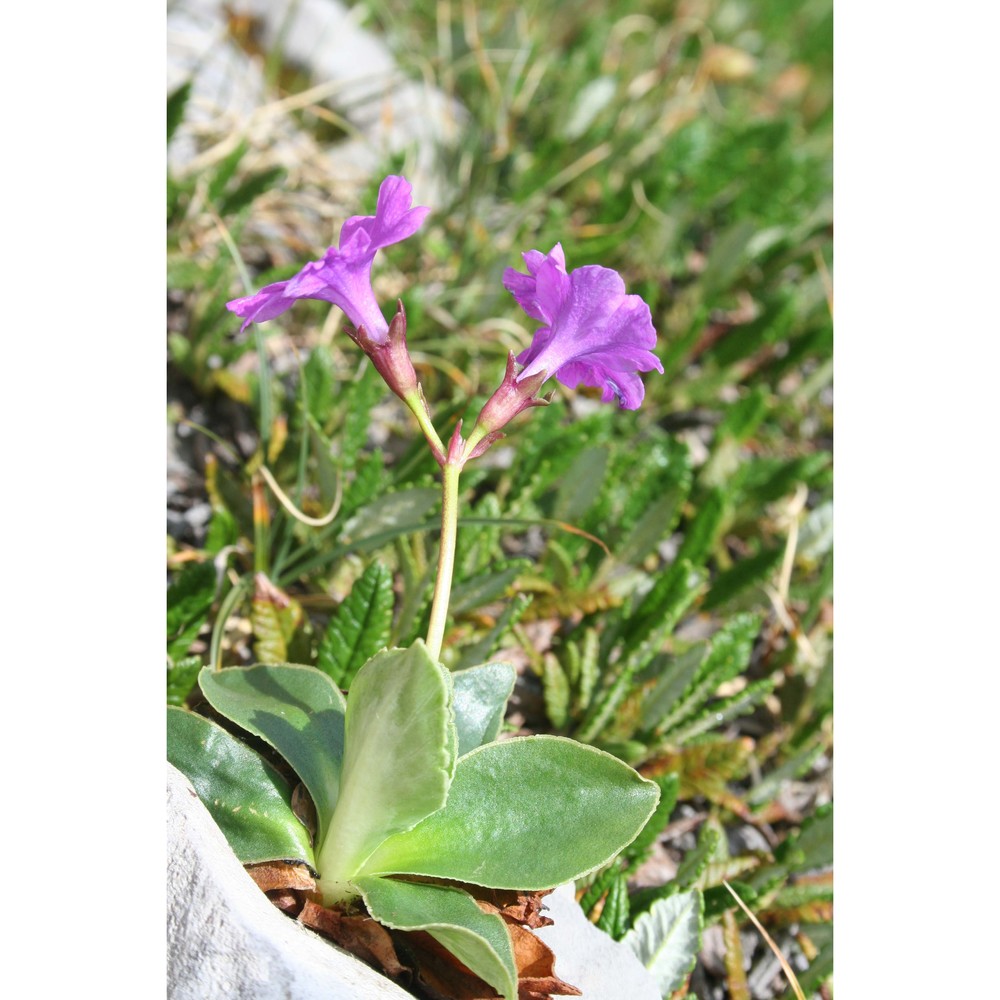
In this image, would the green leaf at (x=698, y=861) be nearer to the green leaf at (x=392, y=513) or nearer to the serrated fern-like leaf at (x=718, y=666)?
the serrated fern-like leaf at (x=718, y=666)

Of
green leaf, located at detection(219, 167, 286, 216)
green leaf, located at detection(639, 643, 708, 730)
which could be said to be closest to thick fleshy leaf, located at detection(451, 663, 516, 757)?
green leaf, located at detection(639, 643, 708, 730)

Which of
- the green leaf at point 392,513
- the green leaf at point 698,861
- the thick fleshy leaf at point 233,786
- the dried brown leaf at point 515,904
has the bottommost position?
the green leaf at point 698,861

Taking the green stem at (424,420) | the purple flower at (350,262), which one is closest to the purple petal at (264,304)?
the purple flower at (350,262)

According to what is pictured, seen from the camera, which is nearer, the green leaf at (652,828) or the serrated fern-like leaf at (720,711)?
the green leaf at (652,828)

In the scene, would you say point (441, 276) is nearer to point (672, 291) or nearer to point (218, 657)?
point (672, 291)

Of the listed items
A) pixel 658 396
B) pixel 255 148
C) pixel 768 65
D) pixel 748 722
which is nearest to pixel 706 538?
pixel 748 722

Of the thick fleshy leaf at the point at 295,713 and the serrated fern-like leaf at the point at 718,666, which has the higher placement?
the thick fleshy leaf at the point at 295,713
